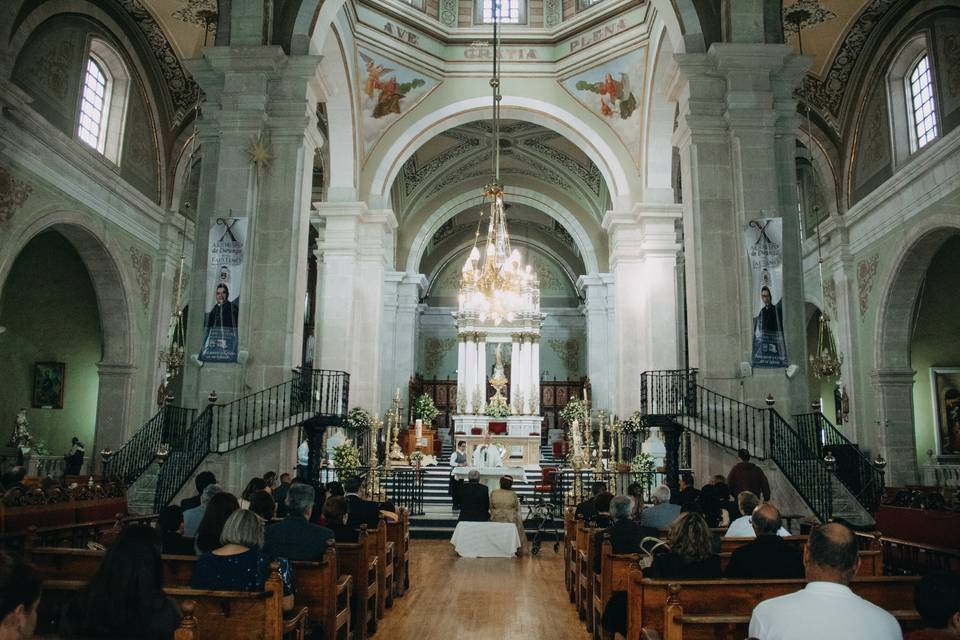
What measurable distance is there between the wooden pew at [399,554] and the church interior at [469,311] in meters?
0.09

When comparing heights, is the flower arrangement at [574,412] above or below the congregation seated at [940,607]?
A: above

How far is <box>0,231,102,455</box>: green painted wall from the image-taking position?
57.0 ft

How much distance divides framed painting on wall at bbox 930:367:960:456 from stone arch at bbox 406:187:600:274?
11442mm

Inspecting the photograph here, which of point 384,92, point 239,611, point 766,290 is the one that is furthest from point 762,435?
point 384,92

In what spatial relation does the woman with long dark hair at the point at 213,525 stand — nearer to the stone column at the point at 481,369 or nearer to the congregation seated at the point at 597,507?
the congregation seated at the point at 597,507

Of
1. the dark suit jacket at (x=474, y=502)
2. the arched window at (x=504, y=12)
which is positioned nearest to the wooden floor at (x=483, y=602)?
the dark suit jacket at (x=474, y=502)

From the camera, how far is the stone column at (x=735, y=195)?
1123cm

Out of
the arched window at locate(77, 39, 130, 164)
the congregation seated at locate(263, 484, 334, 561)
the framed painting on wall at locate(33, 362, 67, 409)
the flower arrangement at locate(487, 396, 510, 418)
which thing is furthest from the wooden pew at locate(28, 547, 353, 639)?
the flower arrangement at locate(487, 396, 510, 418)

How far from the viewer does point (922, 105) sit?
15.8 m

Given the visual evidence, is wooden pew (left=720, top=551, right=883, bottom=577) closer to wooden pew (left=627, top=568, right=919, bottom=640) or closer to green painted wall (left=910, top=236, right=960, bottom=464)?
wooden pew (left=627, top=568, right=919, bottom=640)

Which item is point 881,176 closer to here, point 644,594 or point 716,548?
point 716,548

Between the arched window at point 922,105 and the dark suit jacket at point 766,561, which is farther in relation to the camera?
the arched window at point 922,105

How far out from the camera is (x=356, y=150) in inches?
766

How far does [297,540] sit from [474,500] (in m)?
5.46
